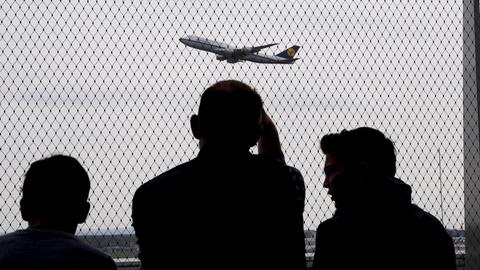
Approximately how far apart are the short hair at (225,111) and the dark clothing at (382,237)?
1.96 feet

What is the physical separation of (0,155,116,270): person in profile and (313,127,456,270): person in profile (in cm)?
65

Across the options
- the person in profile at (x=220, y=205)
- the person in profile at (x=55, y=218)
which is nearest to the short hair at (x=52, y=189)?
the person in profile at (x=55, y=218)

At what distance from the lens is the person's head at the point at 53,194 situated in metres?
1.91

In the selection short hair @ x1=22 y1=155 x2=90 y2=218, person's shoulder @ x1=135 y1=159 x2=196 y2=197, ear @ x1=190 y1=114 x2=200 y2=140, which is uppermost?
ear @ x1=190 y1=114 x2=200 y2=140

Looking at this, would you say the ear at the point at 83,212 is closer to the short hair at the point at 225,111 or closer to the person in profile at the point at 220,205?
the person in profile at the point at 220,205

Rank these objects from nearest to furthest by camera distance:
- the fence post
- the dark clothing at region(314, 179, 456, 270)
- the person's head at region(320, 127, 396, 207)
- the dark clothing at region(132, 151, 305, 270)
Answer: the dark clothing at region(132, 151, 305, 270)
the dark clothing at region(314, 179, 456, 270)
the person's head at region(320, 127, 396, 207)
the fence post

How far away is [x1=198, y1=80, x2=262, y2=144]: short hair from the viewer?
5.52 feet

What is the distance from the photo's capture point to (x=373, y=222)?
84.9 inches

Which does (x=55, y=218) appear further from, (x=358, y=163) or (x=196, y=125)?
(x=358, y=163)

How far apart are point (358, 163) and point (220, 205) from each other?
2.33 ft

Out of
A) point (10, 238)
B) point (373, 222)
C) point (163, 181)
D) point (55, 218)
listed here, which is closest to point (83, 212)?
point (55, 218)

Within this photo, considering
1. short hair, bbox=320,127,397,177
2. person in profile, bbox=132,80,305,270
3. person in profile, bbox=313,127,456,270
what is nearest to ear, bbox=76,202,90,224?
person in profile, bbox=132,80,305,270

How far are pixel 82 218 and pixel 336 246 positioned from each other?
72cm

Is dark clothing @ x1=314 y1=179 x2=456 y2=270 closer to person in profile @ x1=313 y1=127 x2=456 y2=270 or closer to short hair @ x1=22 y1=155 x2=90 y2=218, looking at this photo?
person in profile @ x1=313 y1=127 x2=456 y2=270
